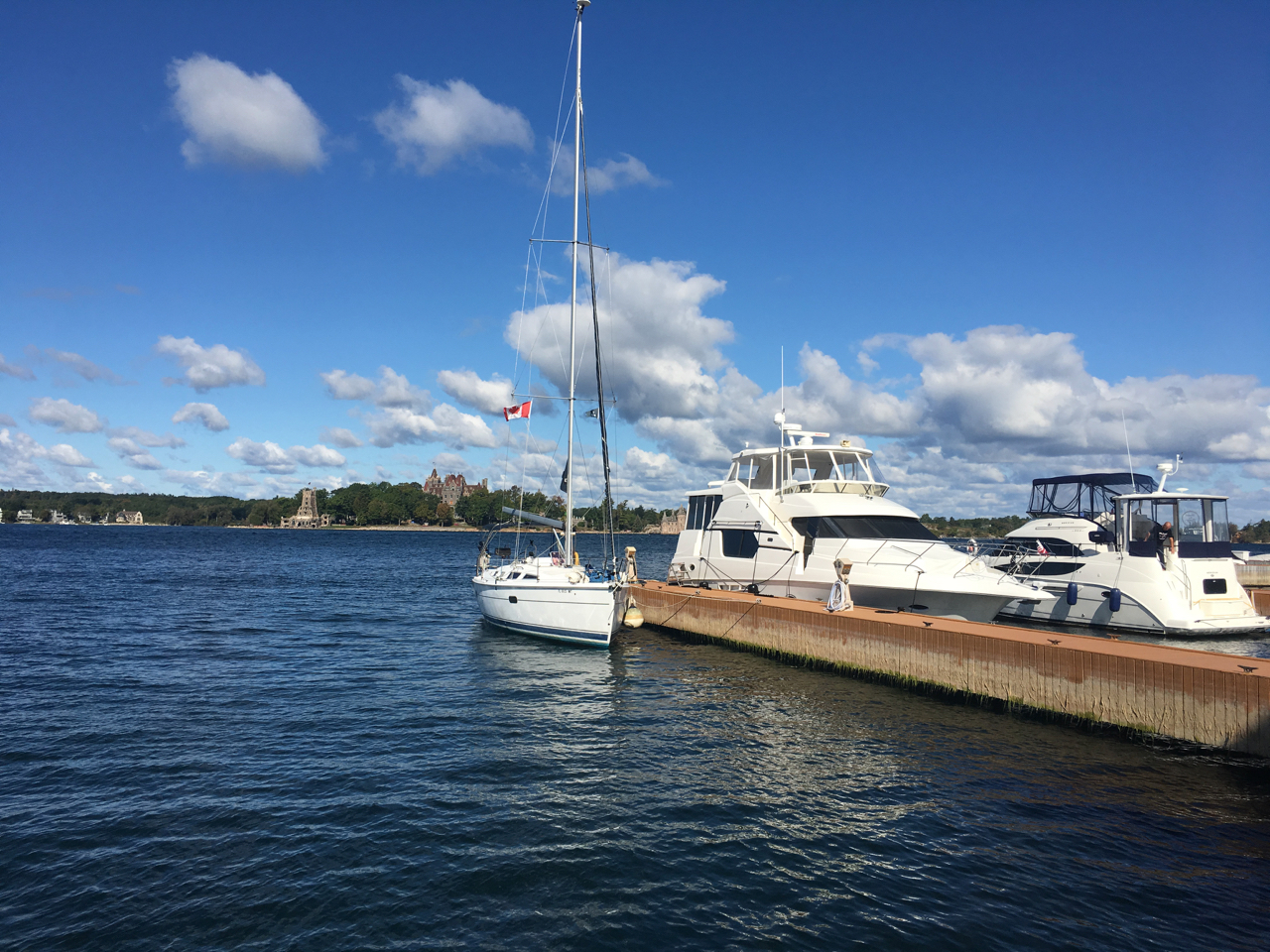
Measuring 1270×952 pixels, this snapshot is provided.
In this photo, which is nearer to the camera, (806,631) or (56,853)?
(56,853)

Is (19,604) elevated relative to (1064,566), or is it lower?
lower

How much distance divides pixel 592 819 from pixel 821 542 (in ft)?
47.7

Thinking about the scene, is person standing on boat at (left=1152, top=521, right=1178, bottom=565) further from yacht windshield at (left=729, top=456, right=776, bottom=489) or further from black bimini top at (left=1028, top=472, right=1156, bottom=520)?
yacht windshield at (left=729, top=456, right=776, bottom=489)

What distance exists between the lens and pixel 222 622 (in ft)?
86.2

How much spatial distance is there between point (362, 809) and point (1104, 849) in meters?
9.78

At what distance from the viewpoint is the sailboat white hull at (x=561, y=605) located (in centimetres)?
2070

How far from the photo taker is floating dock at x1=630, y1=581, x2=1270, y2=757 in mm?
11352

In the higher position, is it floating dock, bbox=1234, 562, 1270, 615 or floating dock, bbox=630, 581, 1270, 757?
floating dock, bbox=1234, 562, 1270, 615

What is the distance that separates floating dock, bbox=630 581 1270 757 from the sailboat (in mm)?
4244

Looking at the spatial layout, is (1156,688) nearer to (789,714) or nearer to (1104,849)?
(1104,849)

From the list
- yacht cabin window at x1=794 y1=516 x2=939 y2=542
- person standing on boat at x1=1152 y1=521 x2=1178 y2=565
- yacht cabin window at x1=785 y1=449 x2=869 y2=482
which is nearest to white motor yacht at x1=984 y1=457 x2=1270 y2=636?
person standing on boat at x1=1152 y1=521 x2=1178 y2=565

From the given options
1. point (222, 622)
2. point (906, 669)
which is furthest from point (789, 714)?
point (222, 622)

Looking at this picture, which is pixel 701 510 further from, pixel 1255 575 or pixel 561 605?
pixel 1255 575

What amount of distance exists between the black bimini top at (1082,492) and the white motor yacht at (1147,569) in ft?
0.37
